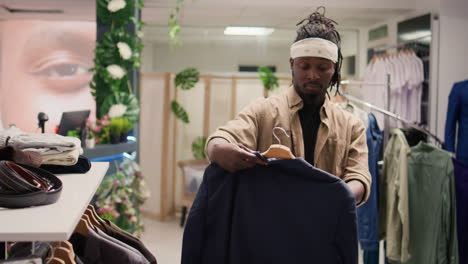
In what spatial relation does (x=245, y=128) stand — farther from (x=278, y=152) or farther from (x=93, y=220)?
(x=93, y=220)

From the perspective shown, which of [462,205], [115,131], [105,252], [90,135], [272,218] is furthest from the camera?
[115,131]

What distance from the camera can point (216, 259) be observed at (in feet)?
5.27

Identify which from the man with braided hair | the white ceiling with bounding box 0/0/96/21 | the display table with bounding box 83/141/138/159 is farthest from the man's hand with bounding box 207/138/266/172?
Answer: the white ceiling with bounding box 0/0/96/21

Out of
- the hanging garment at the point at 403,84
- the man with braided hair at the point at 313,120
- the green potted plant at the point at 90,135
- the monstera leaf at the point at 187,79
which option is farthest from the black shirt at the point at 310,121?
the monstera leaf at the point at 187,79

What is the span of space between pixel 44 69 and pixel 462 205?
5773 millimetres

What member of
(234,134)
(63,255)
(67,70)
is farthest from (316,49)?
(67,70)

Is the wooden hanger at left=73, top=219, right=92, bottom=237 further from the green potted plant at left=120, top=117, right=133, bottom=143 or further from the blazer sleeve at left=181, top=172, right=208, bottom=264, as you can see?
the green potted plant at left=120, top=117, right=133, bottom=143

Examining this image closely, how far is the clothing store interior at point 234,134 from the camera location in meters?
1.54

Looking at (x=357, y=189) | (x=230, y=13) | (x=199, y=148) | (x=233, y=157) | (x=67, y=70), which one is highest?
(x=230, y=13)

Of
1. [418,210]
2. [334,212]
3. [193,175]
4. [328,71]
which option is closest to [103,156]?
[193,175]

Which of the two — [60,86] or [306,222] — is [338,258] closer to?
[306,222]

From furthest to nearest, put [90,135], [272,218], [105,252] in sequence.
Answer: [90,135] < [272,218] < [105,252]

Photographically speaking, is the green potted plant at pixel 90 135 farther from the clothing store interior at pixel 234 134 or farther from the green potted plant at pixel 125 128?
the green potted plant at pixel 125 128

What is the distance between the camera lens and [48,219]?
1.12 m
